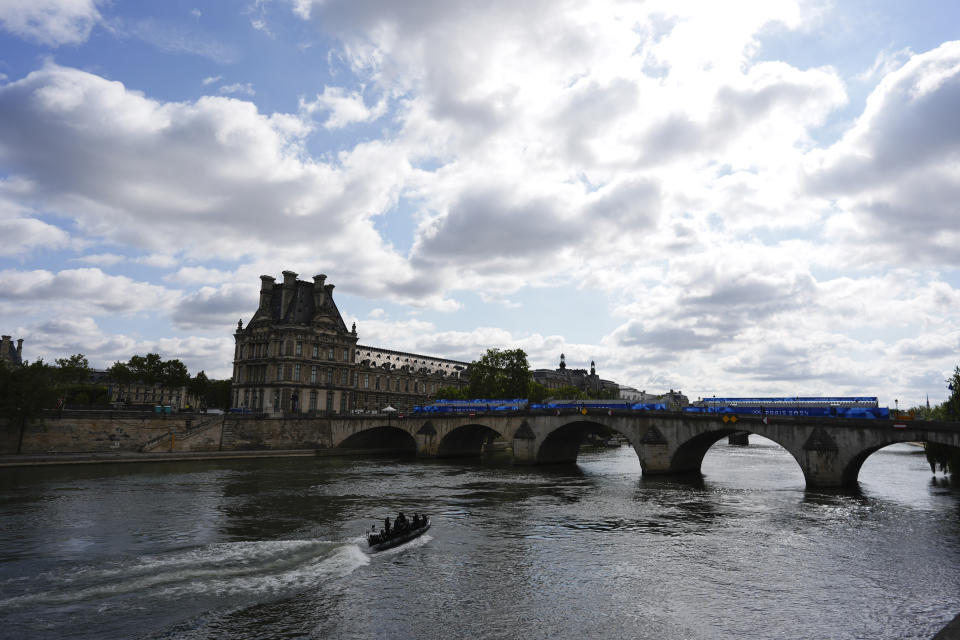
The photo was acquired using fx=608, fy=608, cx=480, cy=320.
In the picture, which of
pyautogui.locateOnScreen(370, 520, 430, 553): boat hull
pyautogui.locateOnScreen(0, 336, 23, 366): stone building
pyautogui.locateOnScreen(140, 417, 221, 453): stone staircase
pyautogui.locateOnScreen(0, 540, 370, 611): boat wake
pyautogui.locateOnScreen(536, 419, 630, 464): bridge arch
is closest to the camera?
pyautogui.locateOnScreen(0, 540, 370, 611): boat wake

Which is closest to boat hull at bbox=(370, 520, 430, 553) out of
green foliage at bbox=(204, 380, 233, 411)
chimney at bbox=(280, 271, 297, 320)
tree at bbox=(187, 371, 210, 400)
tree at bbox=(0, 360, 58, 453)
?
tree at bbox=(0, 360, 58, 453)

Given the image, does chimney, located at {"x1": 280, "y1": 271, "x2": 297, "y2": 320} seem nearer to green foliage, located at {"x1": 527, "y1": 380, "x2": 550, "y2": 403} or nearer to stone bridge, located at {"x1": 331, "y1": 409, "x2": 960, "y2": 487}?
stone bridge, located at {"x1": 331, "y1": 409, "x2": 960, "y2": 487}

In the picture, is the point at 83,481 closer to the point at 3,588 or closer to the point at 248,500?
the point at 248,500

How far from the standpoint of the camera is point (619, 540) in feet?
106

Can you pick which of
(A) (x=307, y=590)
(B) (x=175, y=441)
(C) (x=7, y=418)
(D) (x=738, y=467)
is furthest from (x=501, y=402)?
(A) (x=307, y=590)

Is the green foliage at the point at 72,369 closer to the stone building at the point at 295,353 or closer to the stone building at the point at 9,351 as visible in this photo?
A: the stone building at the point at 295,353

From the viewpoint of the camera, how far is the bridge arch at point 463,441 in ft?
283

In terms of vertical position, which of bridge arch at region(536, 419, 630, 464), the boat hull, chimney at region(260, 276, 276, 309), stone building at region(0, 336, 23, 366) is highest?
chimney at region(260, 276, 276, 309)

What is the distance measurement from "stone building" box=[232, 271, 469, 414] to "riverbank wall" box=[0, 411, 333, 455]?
7218 mm

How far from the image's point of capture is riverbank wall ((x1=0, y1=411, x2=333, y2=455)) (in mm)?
69312

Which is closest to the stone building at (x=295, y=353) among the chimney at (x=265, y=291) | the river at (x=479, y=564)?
the chimney at (x=265, y=291)

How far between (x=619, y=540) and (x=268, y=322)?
89.7m

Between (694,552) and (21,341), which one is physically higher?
(21,341)

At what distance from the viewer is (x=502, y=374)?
378 ft
